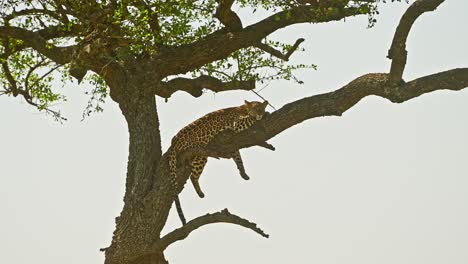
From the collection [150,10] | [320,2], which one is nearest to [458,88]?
[320,2]

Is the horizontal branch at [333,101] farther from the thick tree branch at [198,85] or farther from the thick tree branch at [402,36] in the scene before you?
the thick tree branch at [198,85]

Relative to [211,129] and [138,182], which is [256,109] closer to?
[211,129]

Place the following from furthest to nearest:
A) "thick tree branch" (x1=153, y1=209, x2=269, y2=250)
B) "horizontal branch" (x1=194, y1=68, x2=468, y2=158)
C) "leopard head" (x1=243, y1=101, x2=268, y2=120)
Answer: "leopard head" (x1=243, y1=101, x2=268, y2=120) → "thick tree branch" (x1=153, y1=209, x2=269, y2=250) → "horizontal branch" (x1=194, y1=68, x2=468, y2=158)

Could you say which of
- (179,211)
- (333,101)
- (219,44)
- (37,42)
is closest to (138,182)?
(179,211)

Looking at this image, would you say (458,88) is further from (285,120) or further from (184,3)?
(184,3)

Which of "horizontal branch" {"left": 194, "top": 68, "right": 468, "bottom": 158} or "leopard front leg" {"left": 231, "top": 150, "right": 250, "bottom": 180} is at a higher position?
"leopard front leg" {"left": 231, "top": 150, "right": 250, "bottom": 180}

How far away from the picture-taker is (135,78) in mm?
12672

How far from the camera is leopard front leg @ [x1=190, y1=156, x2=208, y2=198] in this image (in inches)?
495

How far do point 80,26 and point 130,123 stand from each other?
59.1 inches

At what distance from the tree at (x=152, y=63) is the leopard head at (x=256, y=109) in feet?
0.92

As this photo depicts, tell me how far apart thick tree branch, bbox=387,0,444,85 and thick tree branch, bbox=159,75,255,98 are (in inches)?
99.9

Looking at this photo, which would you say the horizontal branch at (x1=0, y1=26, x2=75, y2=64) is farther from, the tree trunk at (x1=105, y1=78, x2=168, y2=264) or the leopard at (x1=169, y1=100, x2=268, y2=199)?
the leopard at (x1=169, y1=100, x2=268, y2=199)

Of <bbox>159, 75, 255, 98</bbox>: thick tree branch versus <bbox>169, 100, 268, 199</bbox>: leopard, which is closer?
<bbox>169, 100, 268, 199</bbox>: leopard

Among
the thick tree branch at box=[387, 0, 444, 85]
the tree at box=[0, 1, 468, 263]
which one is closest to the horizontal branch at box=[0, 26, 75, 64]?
the tree at box=[0, 1, 468, 263]
